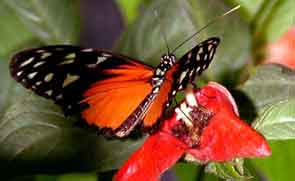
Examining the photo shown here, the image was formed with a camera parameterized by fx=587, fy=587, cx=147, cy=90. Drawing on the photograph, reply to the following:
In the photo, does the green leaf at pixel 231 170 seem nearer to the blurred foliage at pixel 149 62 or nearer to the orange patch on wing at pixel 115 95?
the blurred foliage at pixel 149 62

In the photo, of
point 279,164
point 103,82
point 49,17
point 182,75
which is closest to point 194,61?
point 182,75

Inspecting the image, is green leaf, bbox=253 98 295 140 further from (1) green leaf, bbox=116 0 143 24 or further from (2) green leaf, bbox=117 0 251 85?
(1) green leaf, bbox=116 0 143 24

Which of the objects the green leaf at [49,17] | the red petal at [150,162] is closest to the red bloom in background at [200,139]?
the red petal at [150,162]

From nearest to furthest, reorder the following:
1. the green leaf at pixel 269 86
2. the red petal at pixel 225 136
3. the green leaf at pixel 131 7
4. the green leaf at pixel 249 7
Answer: the red petal at pixel 225 136, the green leaf at pixel 269 86, the green leaf at pixel 249 7, the green leaf at pixel 131 7

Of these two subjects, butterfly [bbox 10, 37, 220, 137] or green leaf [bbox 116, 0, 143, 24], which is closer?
butterfly [bbox 10, 37, 220, 137]

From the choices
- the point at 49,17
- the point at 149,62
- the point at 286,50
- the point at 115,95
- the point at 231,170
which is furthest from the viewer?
the point at 286,50

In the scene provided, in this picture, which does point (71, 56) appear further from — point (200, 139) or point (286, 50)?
point (286, 50)

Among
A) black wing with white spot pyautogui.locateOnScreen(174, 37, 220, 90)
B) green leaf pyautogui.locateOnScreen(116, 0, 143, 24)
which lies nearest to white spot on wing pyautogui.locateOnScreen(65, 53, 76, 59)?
black wing with white spot pyautogui.locateOnScreen(174, 37, 220, 90)
